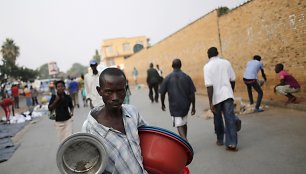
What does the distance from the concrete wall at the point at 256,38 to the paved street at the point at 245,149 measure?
1.66 metres

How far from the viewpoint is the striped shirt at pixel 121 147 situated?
190 cm

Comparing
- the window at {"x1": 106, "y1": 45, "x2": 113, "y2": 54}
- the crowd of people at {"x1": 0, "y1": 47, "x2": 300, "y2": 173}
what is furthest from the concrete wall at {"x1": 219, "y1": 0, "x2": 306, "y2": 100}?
the window at {"x1": 106, "y1": 45, "x2": 113, "y2": 54}

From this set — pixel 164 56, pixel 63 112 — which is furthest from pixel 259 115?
pixel 164 56

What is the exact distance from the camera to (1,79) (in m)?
17.9

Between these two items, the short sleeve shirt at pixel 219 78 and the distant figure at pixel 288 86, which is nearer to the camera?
the short sleeve shirt at pixel 219 78

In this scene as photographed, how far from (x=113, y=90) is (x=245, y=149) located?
12.9 feet

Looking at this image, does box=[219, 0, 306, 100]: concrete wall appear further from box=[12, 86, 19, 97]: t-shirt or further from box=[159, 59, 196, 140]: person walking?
box=[12, 86, 19, 97]: t-shirt

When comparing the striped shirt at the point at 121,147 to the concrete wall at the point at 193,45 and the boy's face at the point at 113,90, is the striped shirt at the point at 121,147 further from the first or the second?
the concrete wall at the point at 193,45

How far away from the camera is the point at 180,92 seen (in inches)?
217

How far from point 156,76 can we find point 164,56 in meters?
11.0

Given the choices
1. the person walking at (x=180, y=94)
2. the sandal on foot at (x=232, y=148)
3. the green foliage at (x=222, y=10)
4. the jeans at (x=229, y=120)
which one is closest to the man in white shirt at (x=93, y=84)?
the person walking at (x=180, y=94)

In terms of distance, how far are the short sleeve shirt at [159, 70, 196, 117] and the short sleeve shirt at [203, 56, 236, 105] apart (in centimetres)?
37

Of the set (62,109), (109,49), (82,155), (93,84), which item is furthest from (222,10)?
(109,49)

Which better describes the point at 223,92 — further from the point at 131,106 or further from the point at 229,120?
the point at 131,106
